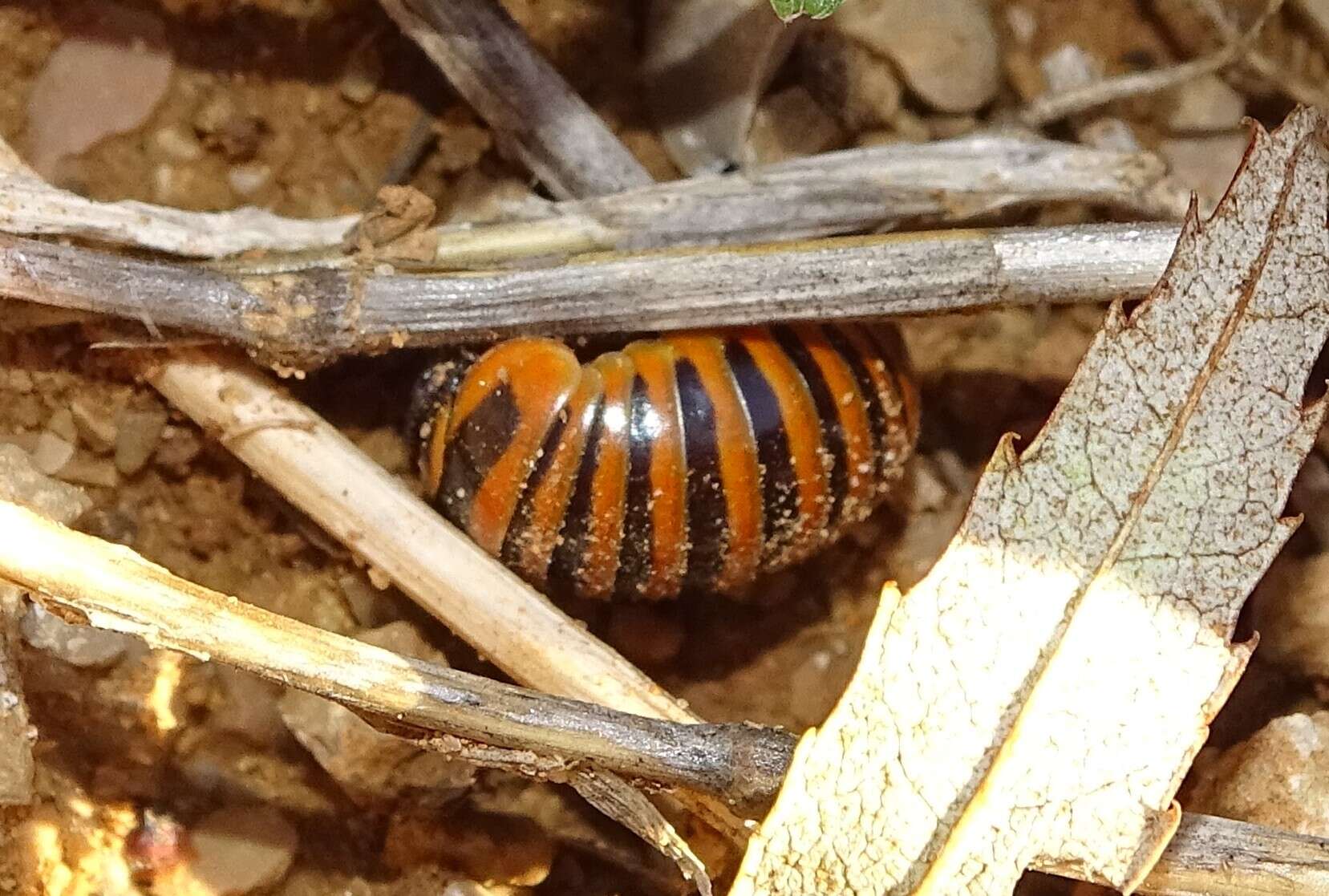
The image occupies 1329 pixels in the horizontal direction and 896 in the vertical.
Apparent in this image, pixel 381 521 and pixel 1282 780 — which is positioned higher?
pixel 1282 780

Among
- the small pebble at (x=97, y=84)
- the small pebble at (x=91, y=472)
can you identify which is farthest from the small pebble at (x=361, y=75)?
the small pebble at (x=91, y=472)

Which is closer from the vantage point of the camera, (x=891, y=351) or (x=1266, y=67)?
(x=891, y=351)

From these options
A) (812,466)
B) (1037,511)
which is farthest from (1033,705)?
(812,466)

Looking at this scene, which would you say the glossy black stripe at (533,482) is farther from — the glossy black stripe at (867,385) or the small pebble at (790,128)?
the small pebble at (790,128)

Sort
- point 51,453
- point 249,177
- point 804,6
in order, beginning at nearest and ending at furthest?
point 804,6, point 51,453, point 249,177

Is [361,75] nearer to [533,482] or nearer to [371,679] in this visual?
[533,482]

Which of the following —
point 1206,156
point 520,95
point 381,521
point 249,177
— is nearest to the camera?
point 381,521

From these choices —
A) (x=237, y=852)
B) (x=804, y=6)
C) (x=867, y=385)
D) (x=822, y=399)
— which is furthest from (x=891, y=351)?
(x=237, y=852)
